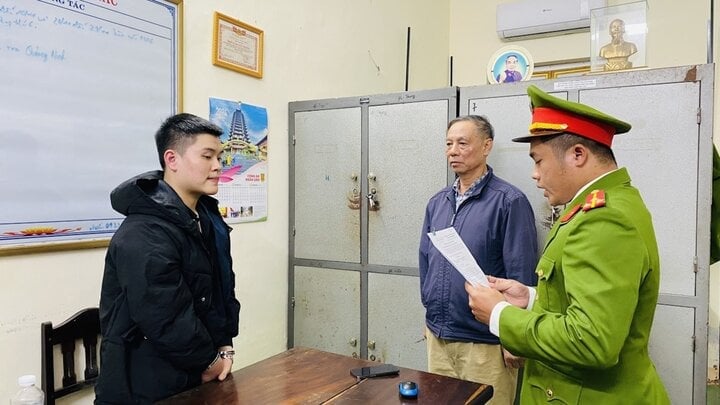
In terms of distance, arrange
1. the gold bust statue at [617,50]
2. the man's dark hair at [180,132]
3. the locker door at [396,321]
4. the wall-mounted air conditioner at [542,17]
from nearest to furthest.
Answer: the man's dark hair at [180,132]
the gold bust statue at [617,50]
the locker door at [396,321]
the wall-mounted air conditioner at [542,17]

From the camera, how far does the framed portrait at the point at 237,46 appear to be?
7.93ft

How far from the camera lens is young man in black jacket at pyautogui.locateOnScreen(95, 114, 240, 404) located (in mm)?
1335

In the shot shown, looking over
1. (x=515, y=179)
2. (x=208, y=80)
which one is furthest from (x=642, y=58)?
(x=208, y=80)

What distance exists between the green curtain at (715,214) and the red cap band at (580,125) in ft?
3.56

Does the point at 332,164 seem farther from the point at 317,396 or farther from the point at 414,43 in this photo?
the point at 414,43

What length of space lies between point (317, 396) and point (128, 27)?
1651 millimetres

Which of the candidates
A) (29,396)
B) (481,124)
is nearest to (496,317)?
(481,124)

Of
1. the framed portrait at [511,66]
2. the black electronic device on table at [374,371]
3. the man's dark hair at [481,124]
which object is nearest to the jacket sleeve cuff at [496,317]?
the black electronic device on table at [374,371]

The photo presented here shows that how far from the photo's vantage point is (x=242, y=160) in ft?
8.50

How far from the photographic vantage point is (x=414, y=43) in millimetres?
4227

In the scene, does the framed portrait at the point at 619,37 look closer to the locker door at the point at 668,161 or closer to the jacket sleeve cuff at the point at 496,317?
the locker door at the point at 668,161

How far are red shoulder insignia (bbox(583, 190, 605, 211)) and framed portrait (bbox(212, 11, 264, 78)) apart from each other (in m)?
1.91

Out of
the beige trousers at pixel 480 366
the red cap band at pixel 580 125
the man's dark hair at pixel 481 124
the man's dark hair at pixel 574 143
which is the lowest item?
the beige trousers at pixel 480 366

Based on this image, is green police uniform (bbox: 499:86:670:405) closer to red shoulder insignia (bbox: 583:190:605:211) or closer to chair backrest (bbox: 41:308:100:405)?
red shoulder insignia (bbox: 583:190:605:211)
